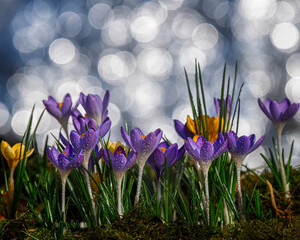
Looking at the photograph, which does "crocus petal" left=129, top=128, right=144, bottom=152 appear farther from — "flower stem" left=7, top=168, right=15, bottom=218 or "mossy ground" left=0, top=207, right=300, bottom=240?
"flower stem" left=7, top=168, right=15, bottom=218

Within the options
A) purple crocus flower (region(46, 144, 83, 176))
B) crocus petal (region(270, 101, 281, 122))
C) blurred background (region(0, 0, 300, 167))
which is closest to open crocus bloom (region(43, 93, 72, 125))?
purple crocus flower (region(46, 144, 83, 176))

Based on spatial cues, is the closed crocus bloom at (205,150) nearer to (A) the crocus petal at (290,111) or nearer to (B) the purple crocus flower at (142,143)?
(B) the purple crocus flower at (142,143)

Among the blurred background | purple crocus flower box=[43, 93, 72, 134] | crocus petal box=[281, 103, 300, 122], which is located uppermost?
the blurred background

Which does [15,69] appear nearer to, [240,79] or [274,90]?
[240,79]

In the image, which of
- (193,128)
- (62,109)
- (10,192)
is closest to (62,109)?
(62,109)

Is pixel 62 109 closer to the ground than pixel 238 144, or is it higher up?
higher up

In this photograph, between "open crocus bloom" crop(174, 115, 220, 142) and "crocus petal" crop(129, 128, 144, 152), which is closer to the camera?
"crocus petal" crop(129, 128, 144, 152)

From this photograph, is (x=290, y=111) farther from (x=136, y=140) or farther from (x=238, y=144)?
(x=136, y=140)
